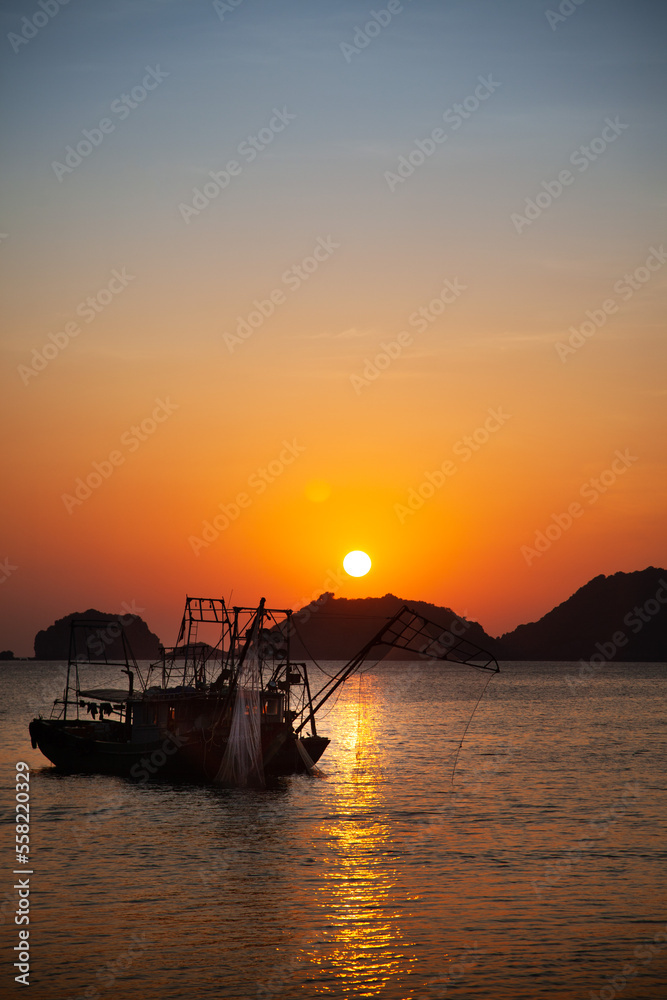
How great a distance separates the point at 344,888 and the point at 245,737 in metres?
22.4

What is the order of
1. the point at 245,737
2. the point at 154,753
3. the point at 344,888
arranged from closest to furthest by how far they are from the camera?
the point at 344,888, the point at 245,737, the point at 154,753

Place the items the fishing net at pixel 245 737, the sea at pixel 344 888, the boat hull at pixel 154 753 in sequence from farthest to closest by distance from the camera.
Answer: the boat hull at pixel 154 753, the fishing net at pixel 245 737, the sea at pixel 344 888

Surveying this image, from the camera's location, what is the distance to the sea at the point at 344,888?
71.5 ft

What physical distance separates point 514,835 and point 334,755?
40.4 metres

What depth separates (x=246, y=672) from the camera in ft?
162

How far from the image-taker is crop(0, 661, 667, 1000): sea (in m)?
21.8

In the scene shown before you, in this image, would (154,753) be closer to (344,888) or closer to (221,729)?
(221,729)

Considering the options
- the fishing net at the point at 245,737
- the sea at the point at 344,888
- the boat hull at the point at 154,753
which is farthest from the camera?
the boat hull at the point at 154,753

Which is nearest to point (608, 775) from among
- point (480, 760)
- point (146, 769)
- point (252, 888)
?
point (480, 760)

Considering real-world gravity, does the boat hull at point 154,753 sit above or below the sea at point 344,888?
above

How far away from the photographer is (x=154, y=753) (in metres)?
55.8

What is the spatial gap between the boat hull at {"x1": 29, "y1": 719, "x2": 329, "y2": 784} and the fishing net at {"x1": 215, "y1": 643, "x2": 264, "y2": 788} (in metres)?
1.09

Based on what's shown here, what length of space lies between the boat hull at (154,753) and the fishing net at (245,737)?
1093 millimetres

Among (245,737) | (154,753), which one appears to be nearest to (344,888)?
(245,737)
